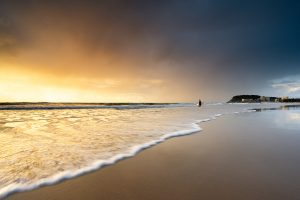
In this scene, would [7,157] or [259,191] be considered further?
[7,157]

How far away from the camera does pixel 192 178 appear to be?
3.23 m

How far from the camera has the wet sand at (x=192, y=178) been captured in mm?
2672

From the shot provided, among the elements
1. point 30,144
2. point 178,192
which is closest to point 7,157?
point 30,144

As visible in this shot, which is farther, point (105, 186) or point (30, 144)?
point (30, 144)

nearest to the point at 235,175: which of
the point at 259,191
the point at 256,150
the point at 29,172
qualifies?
the point at 259,191

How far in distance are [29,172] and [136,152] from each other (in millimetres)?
2374

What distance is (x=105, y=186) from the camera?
9.77 feet

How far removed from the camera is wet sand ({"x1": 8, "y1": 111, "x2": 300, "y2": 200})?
2.67 m

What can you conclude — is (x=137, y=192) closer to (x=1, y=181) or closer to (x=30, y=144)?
(x=1, y=181)

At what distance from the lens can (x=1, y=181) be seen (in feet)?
10.3

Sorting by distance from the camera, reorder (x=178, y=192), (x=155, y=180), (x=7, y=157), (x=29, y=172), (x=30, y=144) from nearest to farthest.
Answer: (x=178, y=192), (x=155, y=180), (x=29, y=172), (x=7, y=157), (x=30, y=144)

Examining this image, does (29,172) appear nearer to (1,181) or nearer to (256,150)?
(1,181)

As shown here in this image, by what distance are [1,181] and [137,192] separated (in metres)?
2.29

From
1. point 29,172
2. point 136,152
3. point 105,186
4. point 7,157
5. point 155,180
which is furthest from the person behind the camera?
point 136,152
